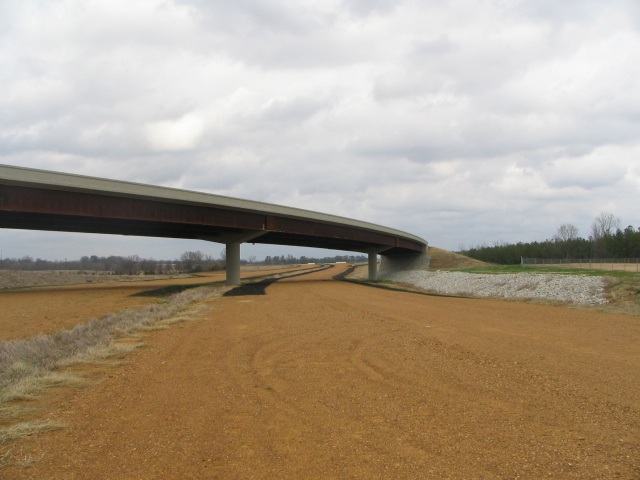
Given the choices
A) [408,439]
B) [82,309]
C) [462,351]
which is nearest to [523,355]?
[462,351]

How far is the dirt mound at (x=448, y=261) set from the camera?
84250 millimetres

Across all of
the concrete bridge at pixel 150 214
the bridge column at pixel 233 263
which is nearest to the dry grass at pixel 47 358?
the concrete bridge at pixel 150 214

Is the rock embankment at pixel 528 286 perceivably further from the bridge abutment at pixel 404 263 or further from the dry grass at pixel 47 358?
the bridge abutment at pixel 404 263

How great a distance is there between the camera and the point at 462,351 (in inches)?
522

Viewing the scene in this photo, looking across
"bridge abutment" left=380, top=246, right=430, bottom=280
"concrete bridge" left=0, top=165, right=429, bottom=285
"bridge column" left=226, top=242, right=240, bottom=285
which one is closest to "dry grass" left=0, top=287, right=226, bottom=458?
"concrete bridge" left=0, top=165, right=429, bottom=285

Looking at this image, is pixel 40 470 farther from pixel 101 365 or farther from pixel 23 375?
pixel 101 365

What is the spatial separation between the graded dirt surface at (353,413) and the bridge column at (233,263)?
38.5 m

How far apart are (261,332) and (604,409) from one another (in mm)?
11269

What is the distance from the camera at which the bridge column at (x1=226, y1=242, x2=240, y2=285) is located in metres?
53.2

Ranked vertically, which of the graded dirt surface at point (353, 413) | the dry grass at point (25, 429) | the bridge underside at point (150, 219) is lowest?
the graded dirt surface at point (353, 413)

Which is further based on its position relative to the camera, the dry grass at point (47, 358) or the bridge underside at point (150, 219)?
the bridge underside at point (150, 219)

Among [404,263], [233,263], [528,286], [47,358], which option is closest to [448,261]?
[404,263]

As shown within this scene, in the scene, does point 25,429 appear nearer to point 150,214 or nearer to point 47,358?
point 47,358

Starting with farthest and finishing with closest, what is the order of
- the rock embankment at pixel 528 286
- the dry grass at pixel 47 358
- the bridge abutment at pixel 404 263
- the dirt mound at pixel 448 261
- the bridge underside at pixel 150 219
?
the bridge abutment at pixel 404 263 → the dirt mound at pixel 448 261 → the bridge underside at pixel 150 219 → the rock embankment at pixel 528 286 → the dry grass at pixel 47 358
